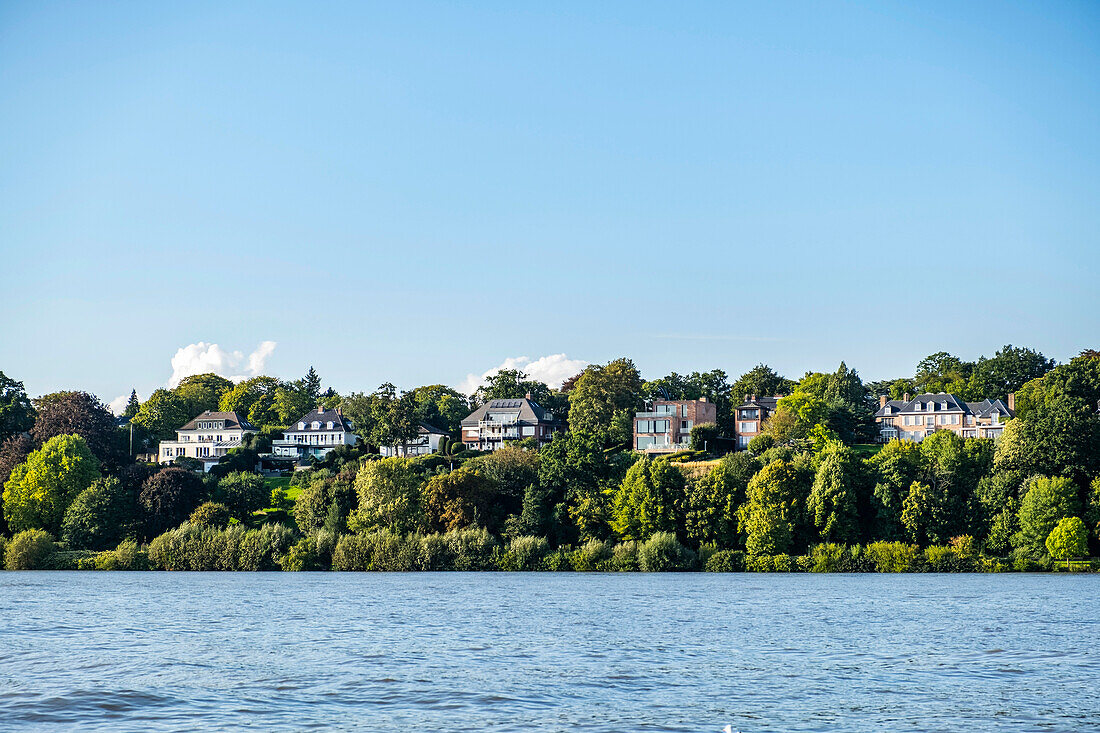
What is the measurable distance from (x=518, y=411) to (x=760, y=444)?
50879mm

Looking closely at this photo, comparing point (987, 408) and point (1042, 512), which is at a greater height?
point (987, 408)

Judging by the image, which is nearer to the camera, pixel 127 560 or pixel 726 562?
pixel 726 562

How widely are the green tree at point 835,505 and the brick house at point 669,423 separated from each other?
5258cm

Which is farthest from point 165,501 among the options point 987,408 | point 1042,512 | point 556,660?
point 987,408

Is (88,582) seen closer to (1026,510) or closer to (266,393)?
(1026,510)

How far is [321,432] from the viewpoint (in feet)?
533

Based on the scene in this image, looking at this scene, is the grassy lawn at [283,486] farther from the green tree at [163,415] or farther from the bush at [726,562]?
the bush at [726,562]

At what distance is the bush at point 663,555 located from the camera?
8181 centimetres

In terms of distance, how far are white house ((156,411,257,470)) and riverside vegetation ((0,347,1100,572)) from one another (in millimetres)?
39662

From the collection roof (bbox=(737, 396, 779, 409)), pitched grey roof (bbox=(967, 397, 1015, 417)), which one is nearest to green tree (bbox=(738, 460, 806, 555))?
roof (bbox=(737, 396, 779, 409))

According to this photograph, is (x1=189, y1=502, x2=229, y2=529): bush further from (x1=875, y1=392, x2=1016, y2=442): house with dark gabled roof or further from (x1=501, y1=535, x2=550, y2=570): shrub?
(x1=875, y1=392, x2=1016, y2=442): house with dark gabled roof

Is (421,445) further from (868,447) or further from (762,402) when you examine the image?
(868,447)

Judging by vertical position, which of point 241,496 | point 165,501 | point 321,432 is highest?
point 321,432

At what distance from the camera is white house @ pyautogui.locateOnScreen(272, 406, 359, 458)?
15888 cm
